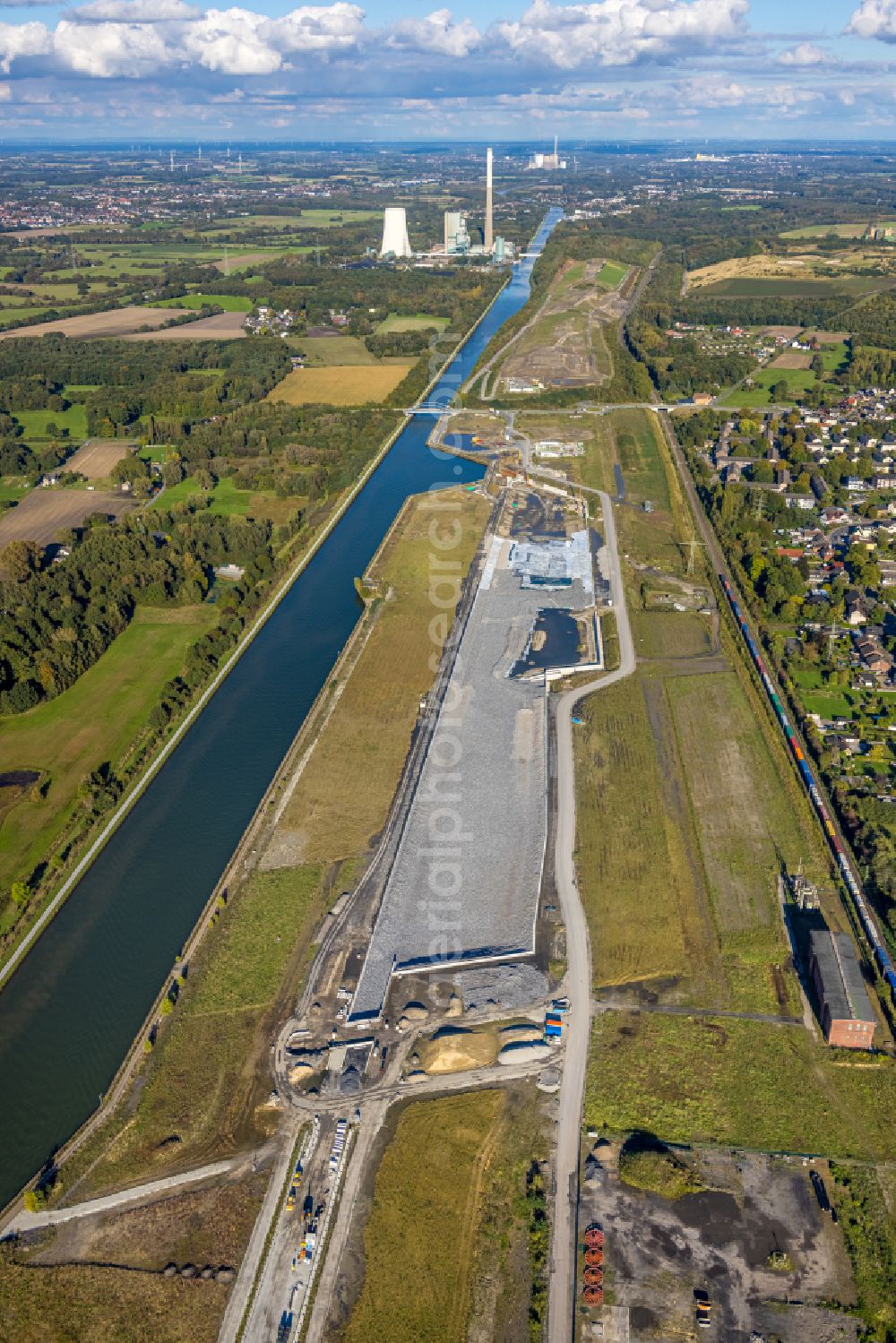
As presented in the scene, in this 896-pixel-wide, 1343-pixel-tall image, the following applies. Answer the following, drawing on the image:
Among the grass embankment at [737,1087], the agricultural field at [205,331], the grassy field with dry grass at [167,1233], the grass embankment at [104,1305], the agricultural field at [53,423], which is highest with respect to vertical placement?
the agricultural field at [205,331]

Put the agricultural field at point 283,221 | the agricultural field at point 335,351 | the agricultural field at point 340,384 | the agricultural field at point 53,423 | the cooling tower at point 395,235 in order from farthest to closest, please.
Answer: the agricultural field at point 283,221 < the cooling tower at point 395,235 < the agricultural field at point 335,351 < the agricultural field at point 340,384 < the agricultural field at point 53,423

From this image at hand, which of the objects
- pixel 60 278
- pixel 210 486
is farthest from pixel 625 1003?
pixel 60 278

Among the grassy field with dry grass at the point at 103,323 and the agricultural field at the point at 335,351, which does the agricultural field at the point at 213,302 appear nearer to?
the grassy field with dry grass at the point at 103,323

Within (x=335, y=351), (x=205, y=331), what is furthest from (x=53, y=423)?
(x=205, y=331)

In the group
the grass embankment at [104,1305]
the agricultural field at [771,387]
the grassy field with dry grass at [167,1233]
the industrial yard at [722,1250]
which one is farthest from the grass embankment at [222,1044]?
the agricultural field at [771,387]

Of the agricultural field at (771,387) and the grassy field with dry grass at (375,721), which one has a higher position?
the agricultural field at (771,387)

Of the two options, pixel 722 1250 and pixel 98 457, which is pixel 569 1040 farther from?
pixel 98 457

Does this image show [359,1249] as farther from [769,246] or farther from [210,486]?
[769,246]
